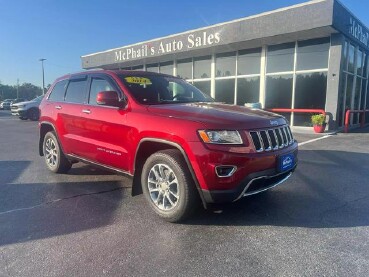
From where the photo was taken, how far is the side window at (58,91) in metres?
5.54

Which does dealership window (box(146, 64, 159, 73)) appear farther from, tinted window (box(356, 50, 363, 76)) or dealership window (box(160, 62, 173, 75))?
tinted window (box(356, 50, 363, 76))

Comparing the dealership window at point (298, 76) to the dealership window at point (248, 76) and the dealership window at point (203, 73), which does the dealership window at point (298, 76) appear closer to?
the dealership window at point (248, 76)

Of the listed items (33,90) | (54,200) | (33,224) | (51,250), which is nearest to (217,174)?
(51,250)

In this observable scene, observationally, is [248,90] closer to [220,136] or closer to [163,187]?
[163,187]

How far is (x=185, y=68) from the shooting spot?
1775 cm

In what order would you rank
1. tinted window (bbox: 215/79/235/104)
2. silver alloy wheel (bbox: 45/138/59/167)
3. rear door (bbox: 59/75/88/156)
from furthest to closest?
tinted window (bbox: 215/79/235/104) → silver alloy wheel (bbox: 45/138/59/167) → rear door (bbox: 59/75/88/156)

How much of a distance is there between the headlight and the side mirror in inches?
55.0

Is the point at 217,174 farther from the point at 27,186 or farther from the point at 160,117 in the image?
the point at 27,186

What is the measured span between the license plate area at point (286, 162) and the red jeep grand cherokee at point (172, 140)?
0.01m

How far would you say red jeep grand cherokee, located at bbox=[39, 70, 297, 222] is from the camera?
3189mm

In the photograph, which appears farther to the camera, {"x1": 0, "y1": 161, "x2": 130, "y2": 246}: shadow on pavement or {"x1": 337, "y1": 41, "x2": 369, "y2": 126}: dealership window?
{"x1": 337, "y1": 41, "x2": 369, "y2": 126}: dealership window

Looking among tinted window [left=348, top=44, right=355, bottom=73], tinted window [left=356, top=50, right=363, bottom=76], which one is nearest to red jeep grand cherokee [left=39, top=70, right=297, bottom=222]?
tinted window [left=348, top=44, right=355, bottom=73]

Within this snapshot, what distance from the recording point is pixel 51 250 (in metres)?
2.95

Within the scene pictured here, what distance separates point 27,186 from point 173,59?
14.5 m
